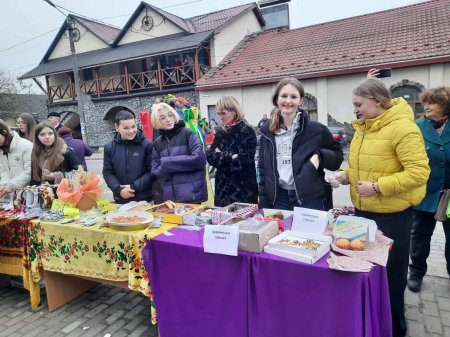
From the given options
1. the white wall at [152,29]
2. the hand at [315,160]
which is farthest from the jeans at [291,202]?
Result: the white wall at [152,29]

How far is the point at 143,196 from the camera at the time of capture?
125 inches

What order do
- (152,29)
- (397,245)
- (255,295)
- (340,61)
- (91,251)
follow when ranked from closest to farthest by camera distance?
(255,295) < (397,245) < (91,251) < (340,61) < (152,29)

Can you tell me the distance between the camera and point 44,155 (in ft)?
10.5

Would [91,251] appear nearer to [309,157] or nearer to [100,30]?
[309,157]

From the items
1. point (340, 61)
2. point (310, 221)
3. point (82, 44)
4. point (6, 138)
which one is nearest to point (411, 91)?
point (340, 61)

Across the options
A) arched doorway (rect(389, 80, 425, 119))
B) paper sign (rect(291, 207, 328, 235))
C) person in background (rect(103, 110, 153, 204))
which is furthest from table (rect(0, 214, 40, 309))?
arched doorway (rect(389, 80, 425, 119))

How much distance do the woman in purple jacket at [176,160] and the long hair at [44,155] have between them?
953 millimetres

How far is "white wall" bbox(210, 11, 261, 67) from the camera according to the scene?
52.5 ft

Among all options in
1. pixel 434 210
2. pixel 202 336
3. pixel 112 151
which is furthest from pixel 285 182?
pixel 112 151

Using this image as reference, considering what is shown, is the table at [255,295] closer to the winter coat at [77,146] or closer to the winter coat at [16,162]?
the winter coat at [16,162]

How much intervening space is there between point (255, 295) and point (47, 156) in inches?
95.1

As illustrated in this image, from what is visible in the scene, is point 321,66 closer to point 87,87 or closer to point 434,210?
point 434,210

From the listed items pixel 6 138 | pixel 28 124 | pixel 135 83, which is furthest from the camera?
pixel 135 83

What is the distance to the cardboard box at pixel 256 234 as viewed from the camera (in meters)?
1.74
